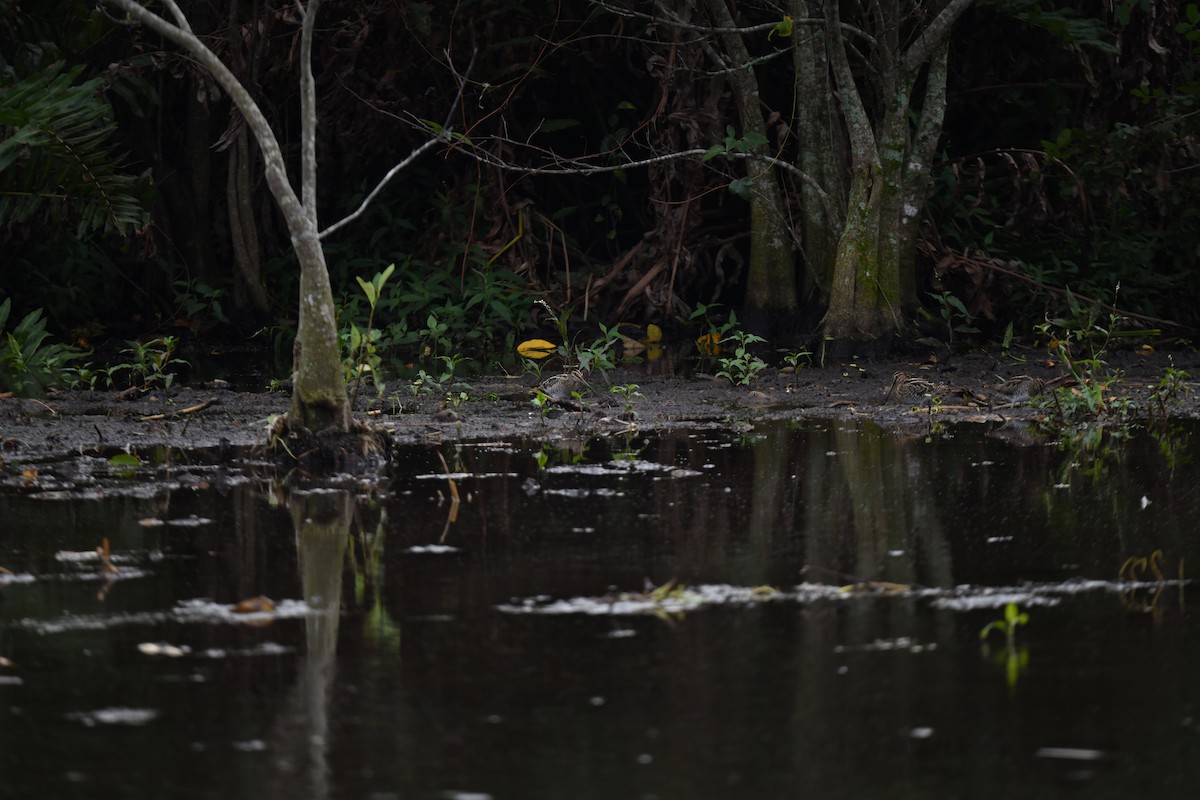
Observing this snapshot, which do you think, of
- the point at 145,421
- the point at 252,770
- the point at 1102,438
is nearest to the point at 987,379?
the point at 1102,438

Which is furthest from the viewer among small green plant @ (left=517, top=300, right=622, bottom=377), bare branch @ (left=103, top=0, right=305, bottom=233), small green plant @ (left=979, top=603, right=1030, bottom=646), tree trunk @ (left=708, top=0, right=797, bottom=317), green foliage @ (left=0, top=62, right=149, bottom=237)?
tree trunk @ (left=708, top=0, right=797, bottom=317)

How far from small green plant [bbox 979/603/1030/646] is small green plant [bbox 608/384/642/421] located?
12.4 feet

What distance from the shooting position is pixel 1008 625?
316 centimetres

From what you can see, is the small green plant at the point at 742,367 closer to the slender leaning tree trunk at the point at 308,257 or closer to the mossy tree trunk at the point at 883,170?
the mossy tree trunk at the point at 883,170

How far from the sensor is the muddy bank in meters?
6.33

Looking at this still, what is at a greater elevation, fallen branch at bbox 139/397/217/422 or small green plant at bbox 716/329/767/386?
small green plant at bbox 716/329/767/386

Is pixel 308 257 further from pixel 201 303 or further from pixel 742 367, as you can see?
pixel 201 303

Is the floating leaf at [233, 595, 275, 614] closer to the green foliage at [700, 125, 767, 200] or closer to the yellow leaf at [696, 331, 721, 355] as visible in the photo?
the green foliage at [700, 125, 767, 200]

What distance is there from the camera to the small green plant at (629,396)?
694cm

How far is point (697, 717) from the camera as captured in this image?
266cm

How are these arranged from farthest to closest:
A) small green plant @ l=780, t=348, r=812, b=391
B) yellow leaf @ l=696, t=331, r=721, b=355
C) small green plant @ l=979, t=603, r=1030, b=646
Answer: yellow leaf @ l=696, t=331, r=721, b=355, small green plant @ l=780, t=348, r=812, b=391, small green plant @ l=979, t=603, r=1030, b=646

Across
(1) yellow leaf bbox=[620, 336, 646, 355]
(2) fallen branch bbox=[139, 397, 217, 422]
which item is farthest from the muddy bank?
(1) yellow leaf bbox=[620, 336, 646, 355]

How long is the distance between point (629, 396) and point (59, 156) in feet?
12.3

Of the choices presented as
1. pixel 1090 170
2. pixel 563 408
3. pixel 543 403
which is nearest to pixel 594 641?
pixel 543 403
